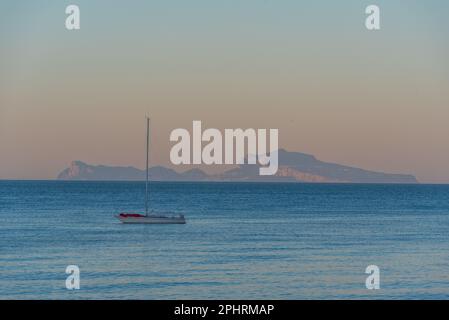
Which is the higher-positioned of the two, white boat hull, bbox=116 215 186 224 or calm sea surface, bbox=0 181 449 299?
white boat hull, bbox=116 215 186 224

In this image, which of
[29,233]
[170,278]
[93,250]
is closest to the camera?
[170,278]

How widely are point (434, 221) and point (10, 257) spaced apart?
148 feet

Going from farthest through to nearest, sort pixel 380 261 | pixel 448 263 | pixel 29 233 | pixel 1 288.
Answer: pixel 29 233 < pixel 380 261 < pixel 448 263 < pixel 1 288

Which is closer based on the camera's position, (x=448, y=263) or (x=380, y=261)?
(x=448, y=263)

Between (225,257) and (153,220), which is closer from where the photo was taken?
(225,257)

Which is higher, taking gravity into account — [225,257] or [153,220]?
[153,220]

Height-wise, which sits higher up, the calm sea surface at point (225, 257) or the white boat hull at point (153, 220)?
the white boat hull at point (153, 220)

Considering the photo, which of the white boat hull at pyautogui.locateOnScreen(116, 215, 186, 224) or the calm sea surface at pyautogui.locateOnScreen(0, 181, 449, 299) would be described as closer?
the calm sea surface at pyautogui.locateOnScreen(0, 181, 449, 299)

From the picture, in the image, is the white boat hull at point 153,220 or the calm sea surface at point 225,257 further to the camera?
the white boat hull at point 153,220

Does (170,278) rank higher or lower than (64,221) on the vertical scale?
lower
